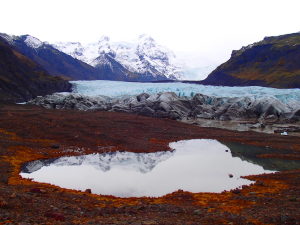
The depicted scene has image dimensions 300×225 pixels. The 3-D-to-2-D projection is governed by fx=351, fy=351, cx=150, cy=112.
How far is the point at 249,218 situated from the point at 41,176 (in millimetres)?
14305

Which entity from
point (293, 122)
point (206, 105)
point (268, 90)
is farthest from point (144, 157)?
point (268, 90)

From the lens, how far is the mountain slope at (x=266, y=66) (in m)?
141

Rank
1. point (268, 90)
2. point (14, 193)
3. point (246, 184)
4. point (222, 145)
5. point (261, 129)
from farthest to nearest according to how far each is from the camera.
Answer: point (268, 90) → point (261, 129) → point (222, 145) → point (246, 184) → point (14, 193)

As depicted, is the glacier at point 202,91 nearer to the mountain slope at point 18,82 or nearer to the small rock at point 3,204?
the mountain slope at point 18,82

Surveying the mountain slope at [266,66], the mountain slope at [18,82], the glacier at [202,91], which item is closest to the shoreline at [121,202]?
the glacier at [202,91]

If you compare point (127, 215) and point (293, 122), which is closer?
point (127, 215)

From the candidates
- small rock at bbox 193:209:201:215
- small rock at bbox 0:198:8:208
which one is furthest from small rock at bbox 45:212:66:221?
small rock at bbox 193:209:201:215

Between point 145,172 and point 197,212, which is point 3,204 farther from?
point 145,172

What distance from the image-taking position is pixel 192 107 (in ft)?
260

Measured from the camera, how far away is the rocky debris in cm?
7038

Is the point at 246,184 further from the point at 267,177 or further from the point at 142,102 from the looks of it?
the point at 142,102

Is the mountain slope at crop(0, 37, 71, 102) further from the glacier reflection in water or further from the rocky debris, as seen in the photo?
the glacier reflection in water

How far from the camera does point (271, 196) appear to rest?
60.6ft

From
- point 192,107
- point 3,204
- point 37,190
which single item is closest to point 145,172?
point 37,190
